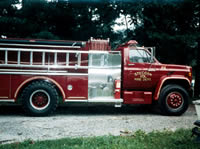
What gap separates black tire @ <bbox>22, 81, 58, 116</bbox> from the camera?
746cm

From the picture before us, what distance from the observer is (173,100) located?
27.3 ft

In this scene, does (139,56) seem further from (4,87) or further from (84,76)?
(4,87)

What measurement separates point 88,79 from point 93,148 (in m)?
3.78

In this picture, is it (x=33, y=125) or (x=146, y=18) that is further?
(x=146, y=18)

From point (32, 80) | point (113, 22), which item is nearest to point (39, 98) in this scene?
point (32, 80)

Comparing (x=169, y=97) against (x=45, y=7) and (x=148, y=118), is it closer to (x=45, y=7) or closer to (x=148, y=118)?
(x=148, y=118)

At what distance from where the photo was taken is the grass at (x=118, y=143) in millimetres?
4453

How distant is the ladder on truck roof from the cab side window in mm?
1017

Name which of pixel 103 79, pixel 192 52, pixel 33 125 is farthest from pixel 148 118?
pixel 192 52

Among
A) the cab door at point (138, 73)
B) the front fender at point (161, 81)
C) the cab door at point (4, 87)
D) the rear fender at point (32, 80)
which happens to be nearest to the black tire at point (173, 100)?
the front fender at point (161, 81)

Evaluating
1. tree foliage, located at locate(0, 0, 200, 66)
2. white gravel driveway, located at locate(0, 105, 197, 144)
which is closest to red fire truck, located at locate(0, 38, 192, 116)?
white gravel driveway, located at locate(0, 105, 197, 144)

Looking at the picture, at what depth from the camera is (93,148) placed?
14.3 ft

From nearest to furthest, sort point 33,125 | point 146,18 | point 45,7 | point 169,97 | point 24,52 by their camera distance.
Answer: point 33,125 < point 24,52 < point 169,97 < point 146,18 < point 45,7

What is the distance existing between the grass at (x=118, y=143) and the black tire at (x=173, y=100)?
9.76 feet
